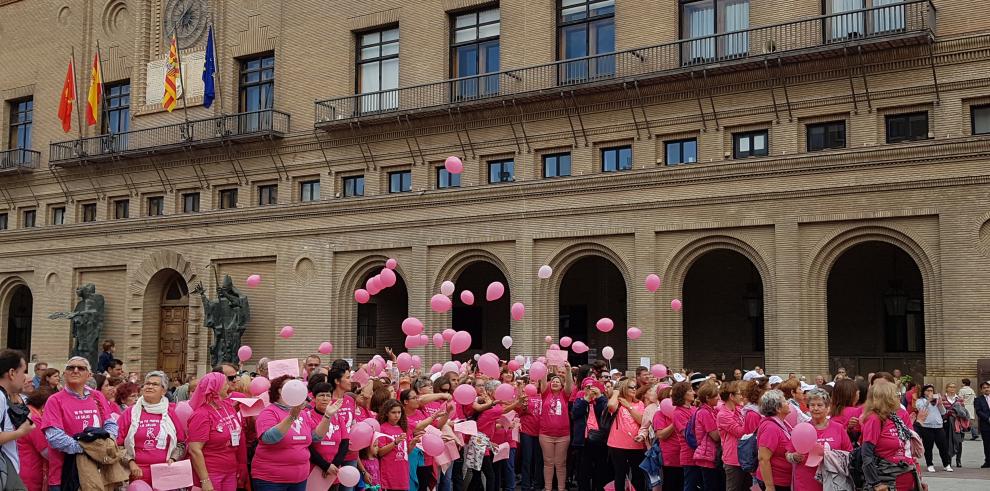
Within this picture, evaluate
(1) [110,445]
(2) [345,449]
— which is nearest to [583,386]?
(2) [345,449]

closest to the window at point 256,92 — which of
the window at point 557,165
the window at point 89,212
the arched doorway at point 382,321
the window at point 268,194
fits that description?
the window at point 268,194

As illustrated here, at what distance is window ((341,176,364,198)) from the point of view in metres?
31.3

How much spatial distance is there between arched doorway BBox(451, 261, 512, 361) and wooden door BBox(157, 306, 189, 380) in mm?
9969

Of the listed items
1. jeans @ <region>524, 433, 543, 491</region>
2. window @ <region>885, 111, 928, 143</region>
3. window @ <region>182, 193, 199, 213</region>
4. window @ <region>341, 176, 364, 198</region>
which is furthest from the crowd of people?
window @ <region>182, 193, 199, 213</region>

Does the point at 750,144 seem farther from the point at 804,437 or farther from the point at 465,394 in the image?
the point at 804,437

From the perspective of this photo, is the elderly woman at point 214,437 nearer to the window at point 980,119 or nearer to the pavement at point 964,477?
the pavement at point 964,477

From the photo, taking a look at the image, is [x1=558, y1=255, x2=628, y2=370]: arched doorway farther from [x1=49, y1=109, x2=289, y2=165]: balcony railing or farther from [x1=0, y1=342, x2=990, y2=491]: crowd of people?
[x1=0, y1=342, x2=990, y2=491]: crowd of people

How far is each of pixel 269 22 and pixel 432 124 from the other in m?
8.22

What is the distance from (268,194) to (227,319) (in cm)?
446

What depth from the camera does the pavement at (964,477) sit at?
49.3 feet

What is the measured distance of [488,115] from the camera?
93.4 feet

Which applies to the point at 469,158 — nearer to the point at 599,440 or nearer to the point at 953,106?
the point at 953,106

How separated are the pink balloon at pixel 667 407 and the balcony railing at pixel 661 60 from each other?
1400cm

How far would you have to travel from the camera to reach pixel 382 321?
33.2m
